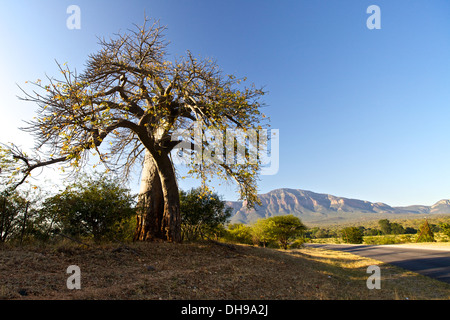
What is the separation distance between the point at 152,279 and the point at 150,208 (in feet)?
17.9

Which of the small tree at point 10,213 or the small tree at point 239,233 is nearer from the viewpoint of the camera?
the small tree at point 10,213

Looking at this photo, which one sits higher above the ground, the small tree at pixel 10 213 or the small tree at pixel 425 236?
the small tree at pixel 10 213

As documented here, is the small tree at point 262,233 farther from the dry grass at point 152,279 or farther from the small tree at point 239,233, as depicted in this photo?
the dry grass at point 152,279

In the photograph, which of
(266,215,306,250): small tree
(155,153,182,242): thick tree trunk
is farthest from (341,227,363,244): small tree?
(155,153,182,242): thick tree trunk

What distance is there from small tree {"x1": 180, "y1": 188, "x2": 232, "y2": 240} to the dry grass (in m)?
3.82

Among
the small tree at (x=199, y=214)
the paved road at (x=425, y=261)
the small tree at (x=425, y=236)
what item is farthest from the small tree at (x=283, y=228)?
the small tree at (x=425, y=236)

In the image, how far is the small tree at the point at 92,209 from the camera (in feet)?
25.4

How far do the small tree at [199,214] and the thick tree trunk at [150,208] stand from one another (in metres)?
1.88

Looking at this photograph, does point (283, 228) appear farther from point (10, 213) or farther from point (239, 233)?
point (10, 213)

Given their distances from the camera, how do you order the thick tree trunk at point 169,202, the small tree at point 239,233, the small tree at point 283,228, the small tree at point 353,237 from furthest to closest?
the small tree at point 353,237, the small tree at point 283,228, the small tree at point 239,233, the thick tree trunk at point 169,202
